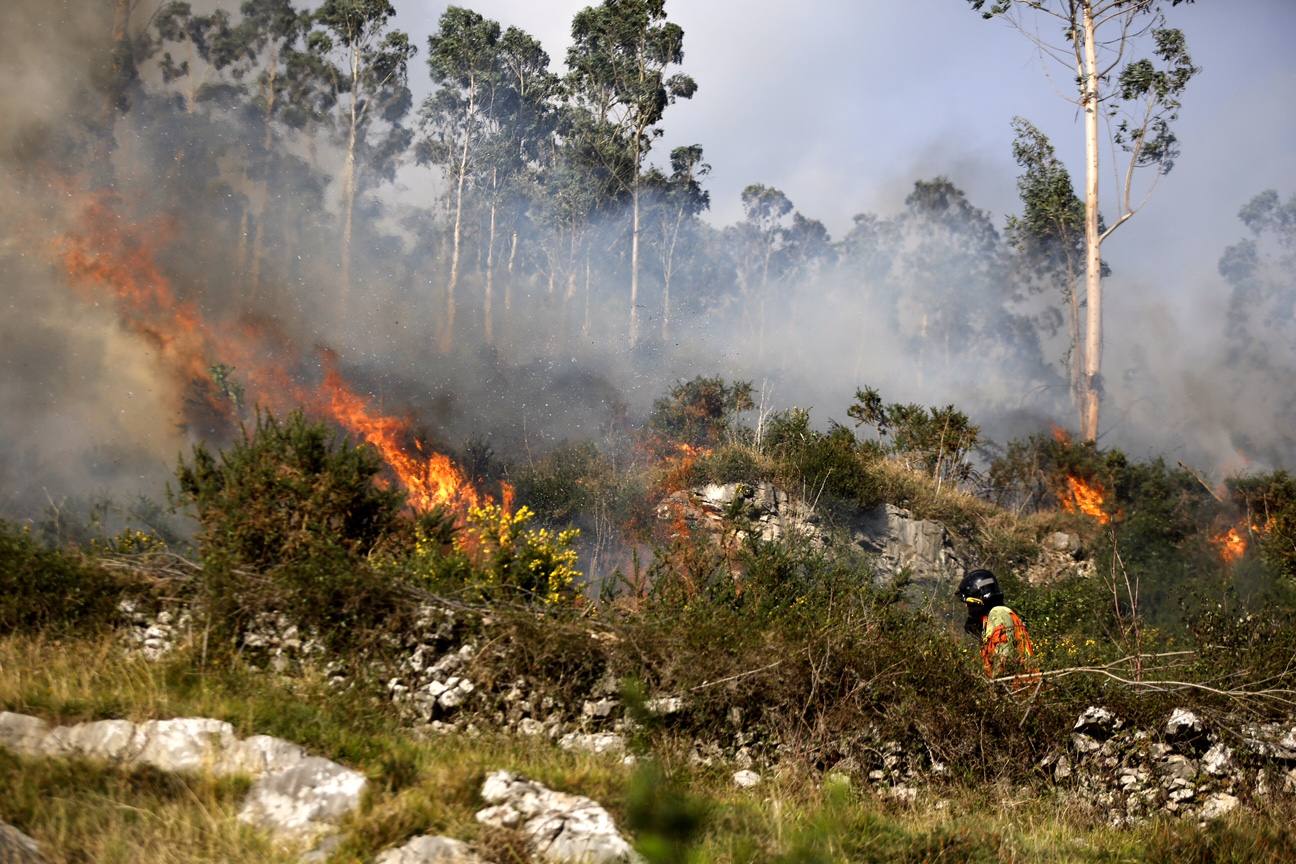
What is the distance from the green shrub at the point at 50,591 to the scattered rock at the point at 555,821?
3.40m

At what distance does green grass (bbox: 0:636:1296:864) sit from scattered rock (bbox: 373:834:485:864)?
72 mm

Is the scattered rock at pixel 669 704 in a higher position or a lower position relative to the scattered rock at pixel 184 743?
lower

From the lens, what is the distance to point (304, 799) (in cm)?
449

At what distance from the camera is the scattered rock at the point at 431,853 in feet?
13.3

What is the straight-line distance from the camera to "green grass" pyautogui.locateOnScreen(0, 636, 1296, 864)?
4.06 metres

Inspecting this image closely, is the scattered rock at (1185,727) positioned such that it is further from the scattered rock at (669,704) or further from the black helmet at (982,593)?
the scattered rock at (669,704)

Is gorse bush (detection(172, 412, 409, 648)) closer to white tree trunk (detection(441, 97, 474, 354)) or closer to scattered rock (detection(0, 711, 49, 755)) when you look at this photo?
scattered rock (detection(0, 711, 49, 755))

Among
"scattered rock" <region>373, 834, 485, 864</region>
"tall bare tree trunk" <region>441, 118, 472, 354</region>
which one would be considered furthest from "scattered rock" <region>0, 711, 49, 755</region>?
"tall bare tree trunk" <region>441, 118, 472, 354</region>

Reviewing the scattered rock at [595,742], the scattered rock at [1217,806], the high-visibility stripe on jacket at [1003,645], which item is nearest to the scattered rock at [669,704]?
the scattered rock at [595,742]

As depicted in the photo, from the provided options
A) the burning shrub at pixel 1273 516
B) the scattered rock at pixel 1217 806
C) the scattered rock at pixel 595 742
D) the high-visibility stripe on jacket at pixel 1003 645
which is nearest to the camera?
the scattered rock at pixel 595 742

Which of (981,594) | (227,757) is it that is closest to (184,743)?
(227,757)

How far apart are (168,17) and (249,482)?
33572mm

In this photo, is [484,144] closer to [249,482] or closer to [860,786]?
[249,482]

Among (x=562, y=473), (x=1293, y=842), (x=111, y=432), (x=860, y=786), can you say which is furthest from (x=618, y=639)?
(x=111, y=432)
